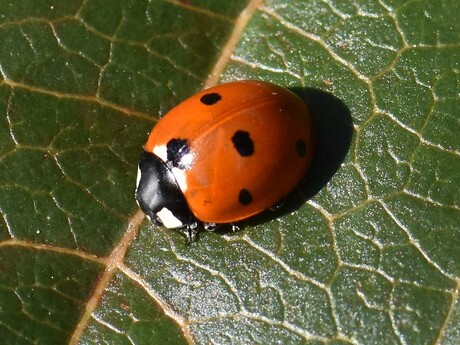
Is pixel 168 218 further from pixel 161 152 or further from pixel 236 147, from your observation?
pixel 236 147

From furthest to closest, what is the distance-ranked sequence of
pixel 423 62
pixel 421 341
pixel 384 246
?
pixel 423 62
pixel 384 246
pixel 421 341

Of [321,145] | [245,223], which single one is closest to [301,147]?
[321,145]

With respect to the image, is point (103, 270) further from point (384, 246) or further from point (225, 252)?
point (384, 246)

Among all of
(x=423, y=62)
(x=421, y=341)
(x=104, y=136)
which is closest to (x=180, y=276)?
(x=104, y=136)

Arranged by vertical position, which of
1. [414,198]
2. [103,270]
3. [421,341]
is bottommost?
[103,270]

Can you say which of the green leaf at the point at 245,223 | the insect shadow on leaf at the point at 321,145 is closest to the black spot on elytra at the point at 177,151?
the green leaf at the point at 245,223

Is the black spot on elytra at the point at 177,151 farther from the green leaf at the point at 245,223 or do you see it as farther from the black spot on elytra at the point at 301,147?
the black spot on elytra at the point at 301,147
